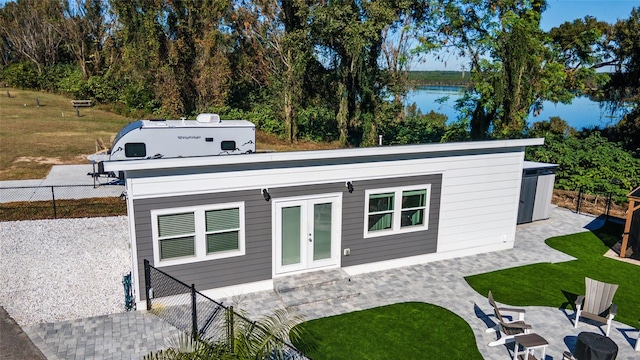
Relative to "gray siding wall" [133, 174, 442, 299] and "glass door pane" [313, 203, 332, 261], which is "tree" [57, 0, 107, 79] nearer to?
"gray siding wall" [133, 174, 442, 299]

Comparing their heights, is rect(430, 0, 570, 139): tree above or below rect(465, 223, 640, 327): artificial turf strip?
above

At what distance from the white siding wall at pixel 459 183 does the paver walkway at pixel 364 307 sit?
2.16 feet

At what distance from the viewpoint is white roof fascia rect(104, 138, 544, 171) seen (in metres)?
7.77

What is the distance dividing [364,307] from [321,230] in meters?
1.98

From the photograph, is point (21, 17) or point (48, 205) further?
point (21, 17)

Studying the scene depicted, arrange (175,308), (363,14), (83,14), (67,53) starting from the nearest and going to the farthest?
(175,308) → (363,14) → (83,14) → (67,53)

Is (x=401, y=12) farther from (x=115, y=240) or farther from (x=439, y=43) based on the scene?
(x=115, y=240)

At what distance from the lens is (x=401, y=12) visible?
2498cm

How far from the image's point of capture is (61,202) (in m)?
14.8

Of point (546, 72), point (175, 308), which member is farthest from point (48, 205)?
point (546, 72)

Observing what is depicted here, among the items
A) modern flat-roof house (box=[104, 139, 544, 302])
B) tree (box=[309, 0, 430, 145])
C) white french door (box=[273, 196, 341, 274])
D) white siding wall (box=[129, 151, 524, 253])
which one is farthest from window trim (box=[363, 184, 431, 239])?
tree (box=[309, 0, 430, 145])

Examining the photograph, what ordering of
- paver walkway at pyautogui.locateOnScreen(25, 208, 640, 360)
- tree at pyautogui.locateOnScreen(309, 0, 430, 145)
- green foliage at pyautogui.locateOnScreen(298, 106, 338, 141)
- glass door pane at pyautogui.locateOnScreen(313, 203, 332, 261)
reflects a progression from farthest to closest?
green foliage at pyautogui.locateOnScreen(298, 106, 338, 141) → tree at pyautogui.locateOnScreen(309, 0, 430, 145) → glass door pane at pyautogui.locateOnScreen(313, 203, 332, 261) → paver walkway at pyautogui.locateOnScreen(25, 208, 640, 360)

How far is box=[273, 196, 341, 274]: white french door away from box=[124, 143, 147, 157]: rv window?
7.93 m

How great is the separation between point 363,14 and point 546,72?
32.7ft
